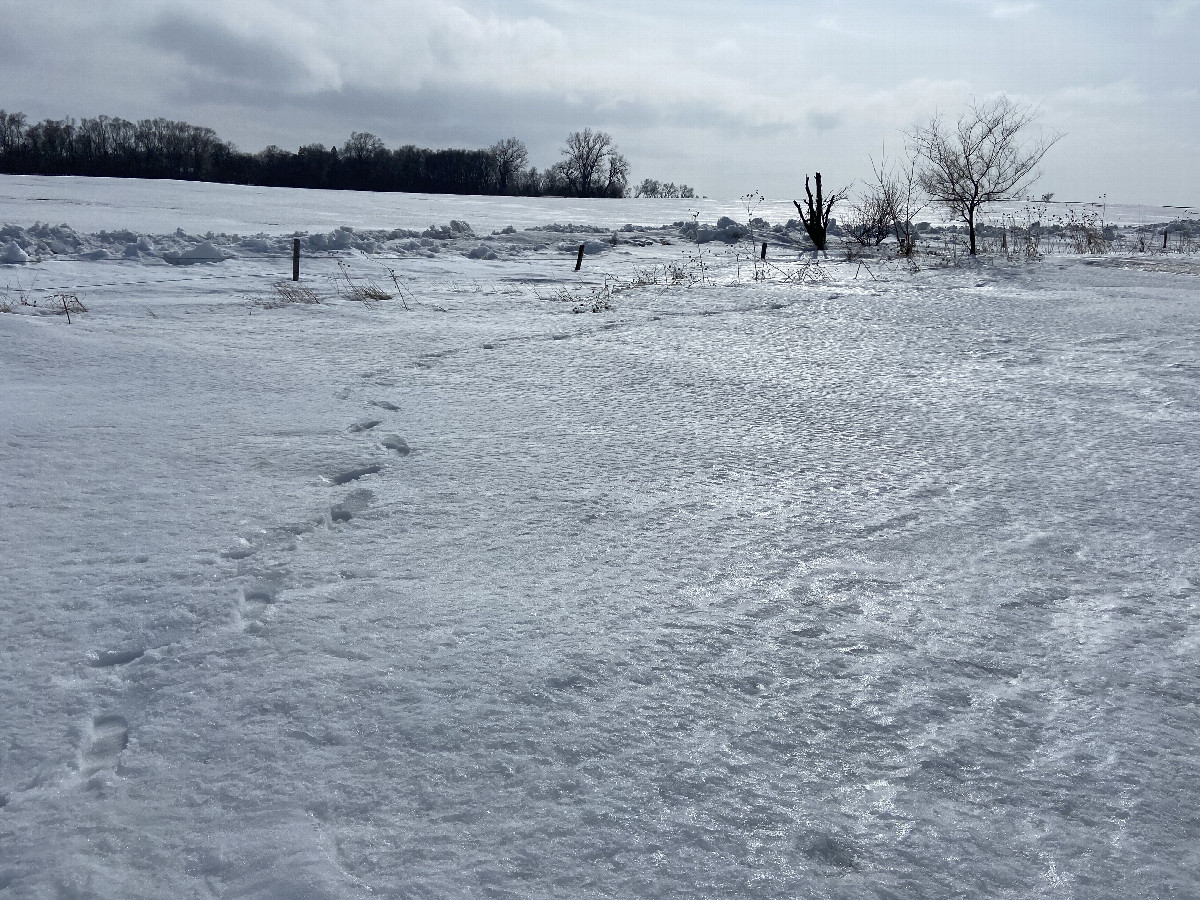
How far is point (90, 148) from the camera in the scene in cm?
5338

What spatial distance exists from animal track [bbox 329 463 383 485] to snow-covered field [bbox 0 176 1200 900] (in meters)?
0.02

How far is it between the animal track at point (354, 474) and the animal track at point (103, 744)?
1.36m

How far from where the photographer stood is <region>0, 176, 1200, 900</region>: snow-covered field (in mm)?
1266

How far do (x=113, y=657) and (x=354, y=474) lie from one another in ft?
Answer: 4.12

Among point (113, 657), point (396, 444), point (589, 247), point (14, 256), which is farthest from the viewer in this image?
point (589, 247)

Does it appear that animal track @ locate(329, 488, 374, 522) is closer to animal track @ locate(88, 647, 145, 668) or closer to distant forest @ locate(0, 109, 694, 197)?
animal track @ locate(88, 647, 145, 668)

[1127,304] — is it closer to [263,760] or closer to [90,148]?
[263,760]

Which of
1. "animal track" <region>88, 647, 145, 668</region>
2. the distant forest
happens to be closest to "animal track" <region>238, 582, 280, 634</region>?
"animal track" <region>88, 647, 145, 668</region>

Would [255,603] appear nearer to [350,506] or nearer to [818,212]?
[350,506]

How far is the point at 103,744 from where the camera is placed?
4.91ft

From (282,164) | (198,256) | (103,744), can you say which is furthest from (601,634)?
(282,164)

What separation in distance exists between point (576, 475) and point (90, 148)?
64.6 metres

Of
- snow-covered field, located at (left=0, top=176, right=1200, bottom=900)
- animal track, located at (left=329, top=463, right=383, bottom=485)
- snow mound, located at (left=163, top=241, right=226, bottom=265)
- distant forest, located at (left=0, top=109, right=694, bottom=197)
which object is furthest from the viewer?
distant forest, located at (left=0, top=109, right=694, bottom=197)

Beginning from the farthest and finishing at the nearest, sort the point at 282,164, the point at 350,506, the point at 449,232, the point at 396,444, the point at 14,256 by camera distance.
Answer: the point at 282,164 → the point at 449,232 → the point at 14,256 → the point at 396,444 → the point at 350,506
